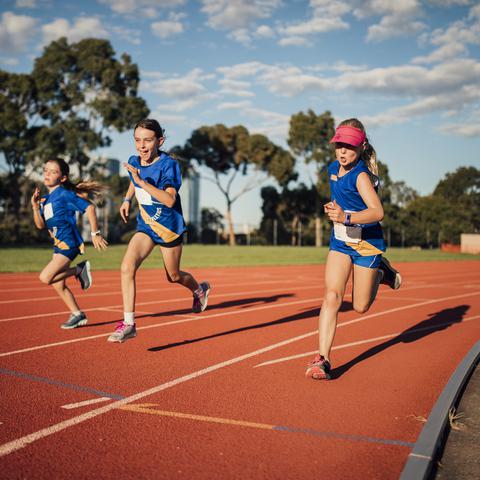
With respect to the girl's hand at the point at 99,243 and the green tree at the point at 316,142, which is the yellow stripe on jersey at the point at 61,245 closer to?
the girl's hand at the point at 99,243

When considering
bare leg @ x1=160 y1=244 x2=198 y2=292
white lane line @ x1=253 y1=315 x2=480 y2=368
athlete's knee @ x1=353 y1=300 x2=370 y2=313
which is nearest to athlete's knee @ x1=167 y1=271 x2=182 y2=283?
bare leg @ x1=160 y1=244 x2=198 y2=292

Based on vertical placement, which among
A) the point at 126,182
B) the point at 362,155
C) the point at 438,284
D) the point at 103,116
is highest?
the point at 103,116

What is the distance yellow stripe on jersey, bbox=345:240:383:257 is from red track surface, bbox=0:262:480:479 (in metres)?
1.07

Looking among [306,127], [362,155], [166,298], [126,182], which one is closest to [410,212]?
[306,127]

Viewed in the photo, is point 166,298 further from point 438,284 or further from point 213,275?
point 438,284

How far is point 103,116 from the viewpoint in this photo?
42.1m

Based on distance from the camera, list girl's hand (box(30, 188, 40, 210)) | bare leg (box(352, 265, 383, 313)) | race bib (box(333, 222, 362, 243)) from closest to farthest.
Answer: race bib (box(333, 222, 362, 243))
bare leg (box(352, 265, 383, 313))
girl's hand (box(30, 188, 40, 210))

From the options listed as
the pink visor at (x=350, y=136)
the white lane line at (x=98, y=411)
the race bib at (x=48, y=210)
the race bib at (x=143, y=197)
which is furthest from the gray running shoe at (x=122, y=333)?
the pink visor at (x=350, y=136)

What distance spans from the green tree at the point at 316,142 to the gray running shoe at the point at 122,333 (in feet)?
169

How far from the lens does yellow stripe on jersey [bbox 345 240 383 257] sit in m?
4.96

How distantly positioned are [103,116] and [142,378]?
130 ft

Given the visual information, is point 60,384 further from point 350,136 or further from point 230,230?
point 230,230

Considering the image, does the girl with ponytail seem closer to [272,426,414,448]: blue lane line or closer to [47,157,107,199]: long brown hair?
[47,157,107,199]: long brown hair

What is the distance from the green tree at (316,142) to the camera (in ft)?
188
